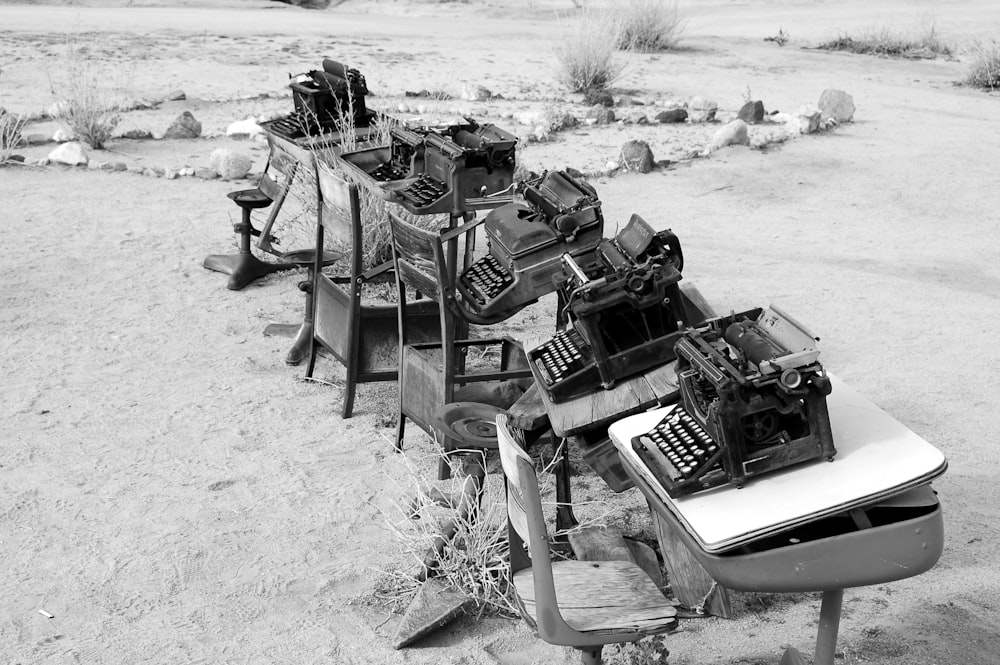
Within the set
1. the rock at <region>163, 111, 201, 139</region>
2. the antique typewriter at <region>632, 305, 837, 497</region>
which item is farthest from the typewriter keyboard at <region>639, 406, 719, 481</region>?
the rock at <region>163, 111, 201, 139</region>

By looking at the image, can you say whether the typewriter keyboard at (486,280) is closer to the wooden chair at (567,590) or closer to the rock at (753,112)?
the wooden chair at (567,590)

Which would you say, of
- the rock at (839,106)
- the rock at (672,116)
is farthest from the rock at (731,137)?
the rock at (839,106)

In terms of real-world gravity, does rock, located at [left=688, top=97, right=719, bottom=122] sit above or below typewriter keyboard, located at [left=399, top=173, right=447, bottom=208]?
below

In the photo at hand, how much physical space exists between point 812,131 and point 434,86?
531 cm

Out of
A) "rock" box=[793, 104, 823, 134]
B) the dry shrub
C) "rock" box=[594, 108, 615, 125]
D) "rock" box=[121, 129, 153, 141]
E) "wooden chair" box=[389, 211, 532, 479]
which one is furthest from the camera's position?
"rock" box=[594, 108, 615, 125]

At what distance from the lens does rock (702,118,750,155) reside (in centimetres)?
1104

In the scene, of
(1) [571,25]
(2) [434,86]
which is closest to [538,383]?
(2) [434,86]

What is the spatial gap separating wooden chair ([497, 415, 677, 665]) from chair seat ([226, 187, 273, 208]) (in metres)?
4.59

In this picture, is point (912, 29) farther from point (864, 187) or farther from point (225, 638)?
point (225, 638)

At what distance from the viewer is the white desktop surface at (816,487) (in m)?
2.55

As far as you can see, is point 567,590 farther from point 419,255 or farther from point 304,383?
point 304,383

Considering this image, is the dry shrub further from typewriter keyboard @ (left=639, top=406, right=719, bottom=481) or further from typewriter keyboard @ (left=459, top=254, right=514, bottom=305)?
typewriter keyboard @ (left=639, top=406, right=719, bottom=481)

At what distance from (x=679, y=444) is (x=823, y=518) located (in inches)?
17.1

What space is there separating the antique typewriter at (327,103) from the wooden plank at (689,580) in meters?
4.07
